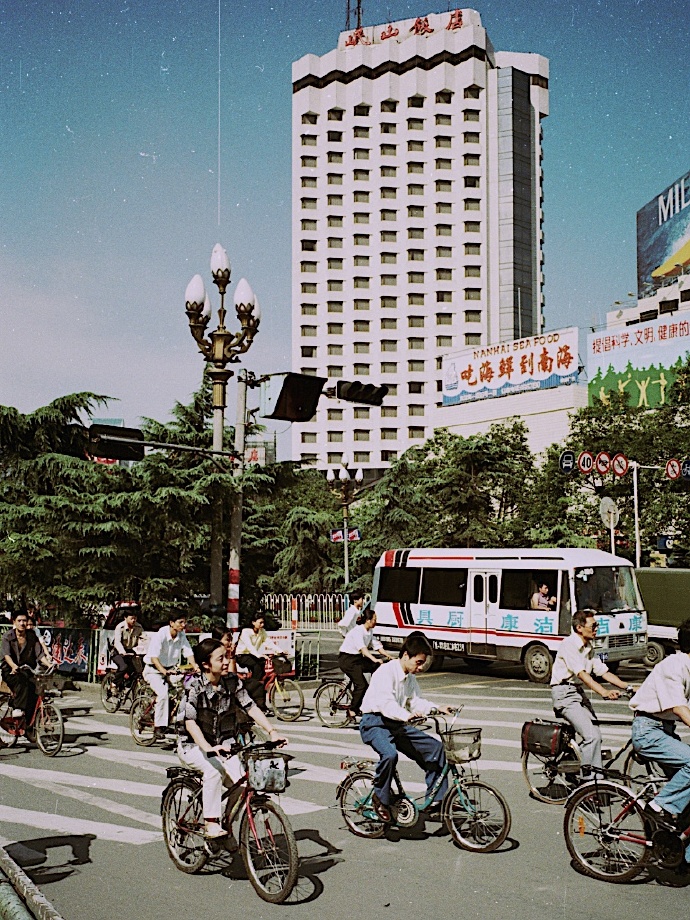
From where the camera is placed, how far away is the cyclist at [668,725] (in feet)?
21.5

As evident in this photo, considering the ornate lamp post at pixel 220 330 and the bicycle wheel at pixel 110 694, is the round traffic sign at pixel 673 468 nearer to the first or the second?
the ornate lamp post at pixel 220 330

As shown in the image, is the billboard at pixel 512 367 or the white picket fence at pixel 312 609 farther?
the billboard at pixel 512 367

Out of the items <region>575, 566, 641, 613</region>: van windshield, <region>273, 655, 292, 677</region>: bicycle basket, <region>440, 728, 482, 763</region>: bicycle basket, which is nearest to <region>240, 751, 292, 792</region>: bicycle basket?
<region>440, 728, 482, 763</region>: bicycle basket

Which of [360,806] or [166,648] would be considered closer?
[360,806]

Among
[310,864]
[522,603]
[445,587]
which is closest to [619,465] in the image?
[445,587]

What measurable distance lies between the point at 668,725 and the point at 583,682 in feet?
7.62

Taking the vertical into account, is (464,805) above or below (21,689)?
below

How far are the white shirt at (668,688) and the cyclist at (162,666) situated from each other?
6.84 meters

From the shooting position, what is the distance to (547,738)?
9133mm

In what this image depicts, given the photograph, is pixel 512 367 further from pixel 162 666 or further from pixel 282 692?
pixel 162 666

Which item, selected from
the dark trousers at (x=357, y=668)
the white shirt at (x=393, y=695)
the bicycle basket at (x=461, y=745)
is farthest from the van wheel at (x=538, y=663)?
the bicycle basket at (x=461, y=745)

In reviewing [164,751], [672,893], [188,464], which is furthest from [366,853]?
[188,464]

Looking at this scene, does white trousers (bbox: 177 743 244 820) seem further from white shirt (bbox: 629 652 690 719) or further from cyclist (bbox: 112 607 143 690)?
cyclist (bbox: 112 607 143 690)

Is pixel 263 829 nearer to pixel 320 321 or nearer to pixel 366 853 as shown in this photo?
pixel 366 853
